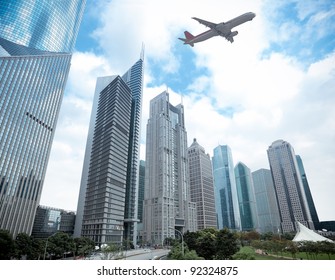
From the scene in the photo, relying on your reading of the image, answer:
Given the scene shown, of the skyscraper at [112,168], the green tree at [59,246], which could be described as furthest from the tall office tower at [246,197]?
the green tree at [59,246]

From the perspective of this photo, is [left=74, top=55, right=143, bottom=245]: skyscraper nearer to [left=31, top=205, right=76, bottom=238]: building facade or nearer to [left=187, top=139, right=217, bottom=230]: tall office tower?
[left=31, top=205, right=76, bottom=238]: building facade

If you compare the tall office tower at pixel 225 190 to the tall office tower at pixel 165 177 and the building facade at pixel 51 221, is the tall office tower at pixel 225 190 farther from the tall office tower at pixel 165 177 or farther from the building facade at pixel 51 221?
the building facade at pixel 51 221

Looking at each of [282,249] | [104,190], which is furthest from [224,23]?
[104,190]


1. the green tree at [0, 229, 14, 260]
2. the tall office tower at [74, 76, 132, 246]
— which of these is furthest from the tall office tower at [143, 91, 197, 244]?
the green tree at [0, 229, 14, 260]

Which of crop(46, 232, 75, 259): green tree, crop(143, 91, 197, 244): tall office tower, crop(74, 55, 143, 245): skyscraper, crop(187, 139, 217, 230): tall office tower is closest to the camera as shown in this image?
crop(46, 232, 75, 259): green tree

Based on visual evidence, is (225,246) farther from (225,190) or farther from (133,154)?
(225,190)

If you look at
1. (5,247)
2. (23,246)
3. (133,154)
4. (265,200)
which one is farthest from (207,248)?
(265,200)

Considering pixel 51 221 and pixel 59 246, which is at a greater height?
pixel 51 221
